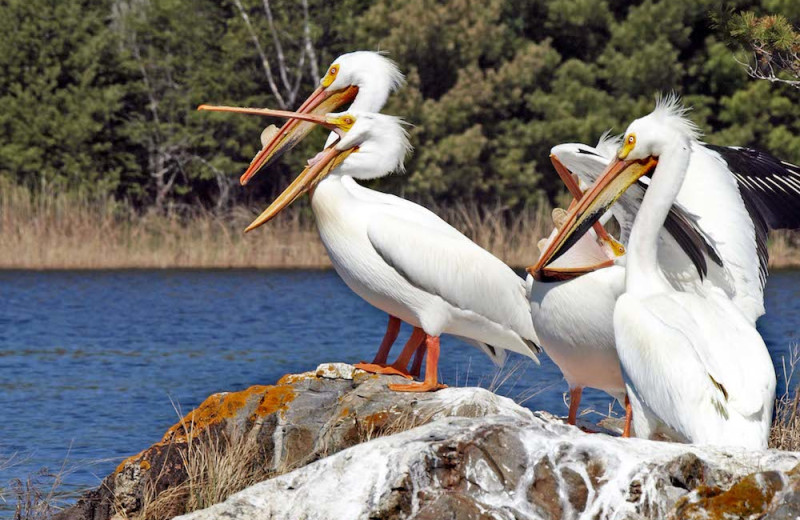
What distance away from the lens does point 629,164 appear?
5.14 m

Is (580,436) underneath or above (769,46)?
underneath

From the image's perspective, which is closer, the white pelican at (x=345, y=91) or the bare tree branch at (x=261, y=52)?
the white pelican at (x=345, y=91)

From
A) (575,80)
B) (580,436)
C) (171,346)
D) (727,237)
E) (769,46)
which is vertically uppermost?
(575,80)

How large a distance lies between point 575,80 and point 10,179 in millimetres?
10741

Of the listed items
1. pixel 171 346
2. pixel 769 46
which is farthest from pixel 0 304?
pixel 769 46

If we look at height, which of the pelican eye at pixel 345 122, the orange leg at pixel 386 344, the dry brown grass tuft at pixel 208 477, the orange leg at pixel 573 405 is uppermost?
the pelican eye at pixel 345 122

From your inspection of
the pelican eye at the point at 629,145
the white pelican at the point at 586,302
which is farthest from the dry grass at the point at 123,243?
the pelican eye at the point at 629,145

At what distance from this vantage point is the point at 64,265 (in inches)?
715

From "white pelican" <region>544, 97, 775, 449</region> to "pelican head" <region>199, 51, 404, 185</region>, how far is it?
1983 millimetres

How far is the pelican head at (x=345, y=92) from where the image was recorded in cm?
687

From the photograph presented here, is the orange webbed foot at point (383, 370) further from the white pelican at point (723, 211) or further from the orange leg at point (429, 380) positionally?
the white pelican at point (723, 211)

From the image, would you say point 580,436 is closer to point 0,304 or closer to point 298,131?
point 298,131

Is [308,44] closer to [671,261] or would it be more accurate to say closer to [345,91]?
[345,91]

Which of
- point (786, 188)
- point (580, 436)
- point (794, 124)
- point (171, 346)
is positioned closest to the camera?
point (580, 436)
